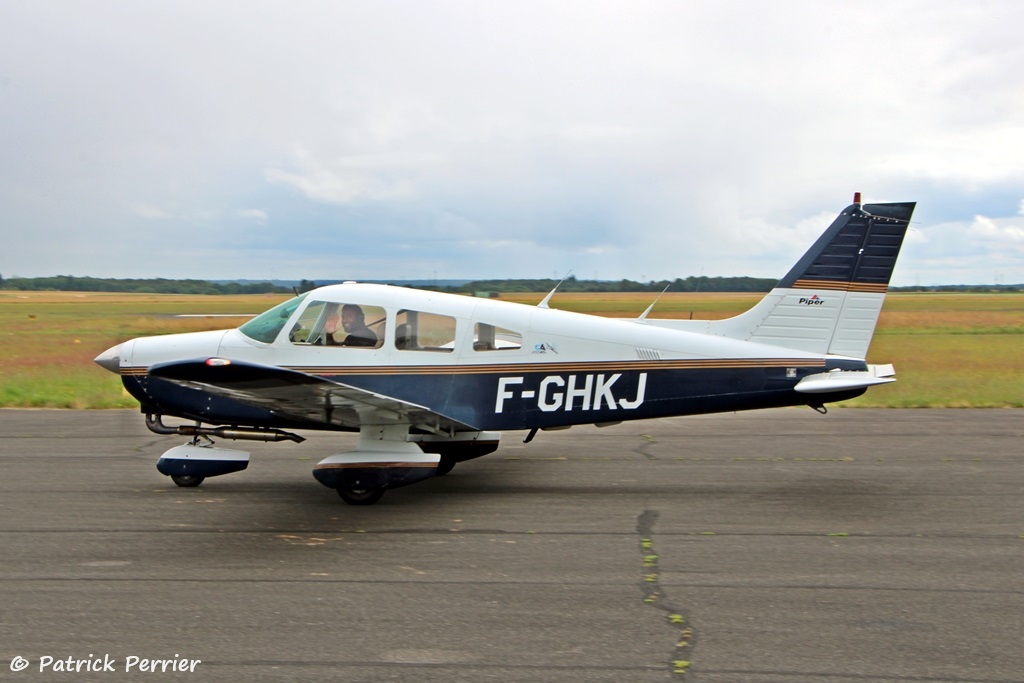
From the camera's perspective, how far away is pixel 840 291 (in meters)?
8.77

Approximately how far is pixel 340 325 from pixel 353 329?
13cm

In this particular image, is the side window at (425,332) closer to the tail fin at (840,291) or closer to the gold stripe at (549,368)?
the gold stripe at (549,368)

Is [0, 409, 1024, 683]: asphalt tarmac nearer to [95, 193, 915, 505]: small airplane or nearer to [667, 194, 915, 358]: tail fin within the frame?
[95, 193, 915, 505]: small airplane

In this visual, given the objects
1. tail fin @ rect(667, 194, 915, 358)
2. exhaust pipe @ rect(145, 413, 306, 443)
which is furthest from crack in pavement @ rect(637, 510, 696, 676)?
exhaust pipe @ rect(145, 413, 306, 443)

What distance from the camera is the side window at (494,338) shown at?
8.65m

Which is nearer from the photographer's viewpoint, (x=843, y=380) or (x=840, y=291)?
(x=843, y=380)

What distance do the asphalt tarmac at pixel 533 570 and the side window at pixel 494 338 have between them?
1427 mm

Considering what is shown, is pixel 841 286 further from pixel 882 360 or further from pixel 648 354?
pixel 882 360

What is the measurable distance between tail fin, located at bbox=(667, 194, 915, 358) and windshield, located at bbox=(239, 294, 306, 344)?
172 inches

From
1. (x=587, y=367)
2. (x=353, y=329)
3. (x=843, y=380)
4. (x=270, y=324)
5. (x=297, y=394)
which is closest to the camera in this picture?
(x=297, y=394)

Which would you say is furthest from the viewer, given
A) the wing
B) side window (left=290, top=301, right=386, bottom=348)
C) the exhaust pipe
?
the exhaust pipe

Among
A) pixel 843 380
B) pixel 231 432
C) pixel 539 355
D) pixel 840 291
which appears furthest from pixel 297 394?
pixel 840 291

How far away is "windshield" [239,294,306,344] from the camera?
8.82 metres

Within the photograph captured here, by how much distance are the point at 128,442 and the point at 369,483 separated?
5050 millimetres
